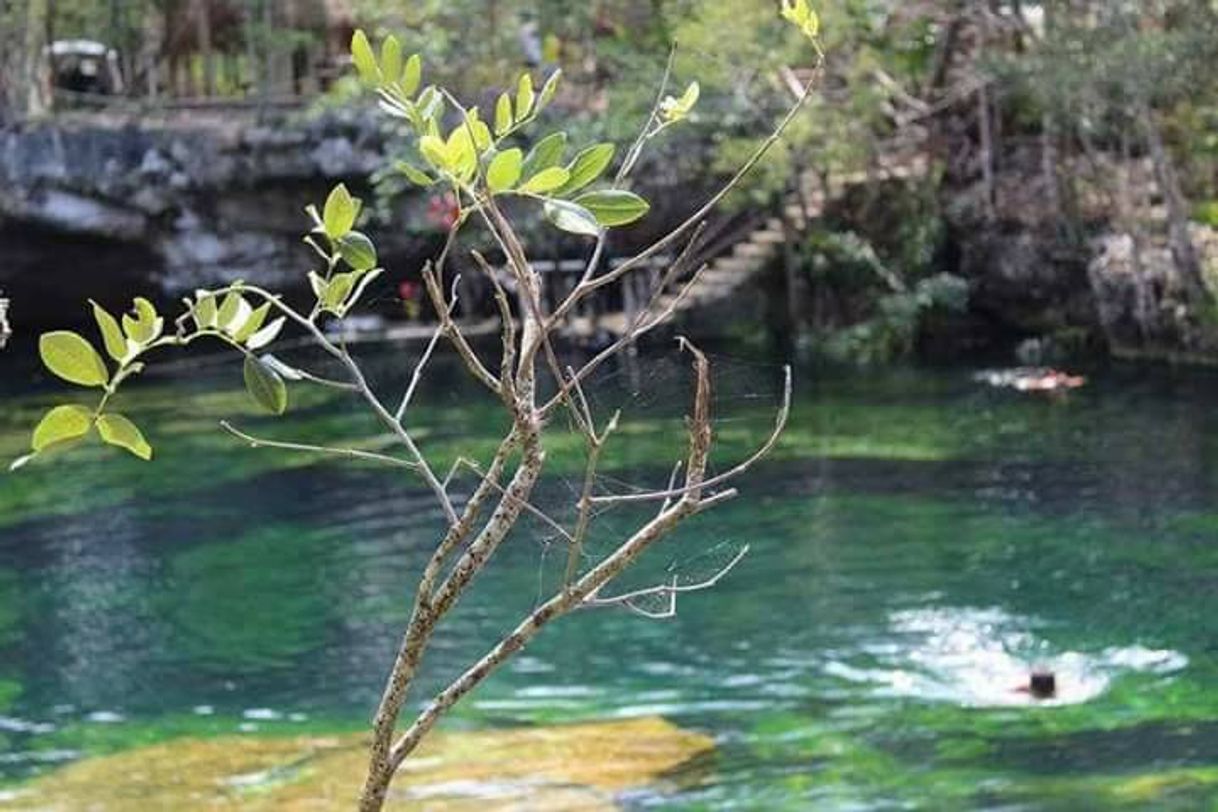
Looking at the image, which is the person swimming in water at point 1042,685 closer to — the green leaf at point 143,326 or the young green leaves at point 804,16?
the young green leaves at point 804,16

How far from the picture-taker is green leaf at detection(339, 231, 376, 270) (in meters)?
2.45

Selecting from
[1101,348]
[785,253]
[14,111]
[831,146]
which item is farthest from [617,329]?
[14,111]

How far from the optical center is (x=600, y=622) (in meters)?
9.90

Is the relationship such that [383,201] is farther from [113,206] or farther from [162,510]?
[162,510]

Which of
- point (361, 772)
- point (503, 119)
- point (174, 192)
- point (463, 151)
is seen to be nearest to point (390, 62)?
point (503, 119)

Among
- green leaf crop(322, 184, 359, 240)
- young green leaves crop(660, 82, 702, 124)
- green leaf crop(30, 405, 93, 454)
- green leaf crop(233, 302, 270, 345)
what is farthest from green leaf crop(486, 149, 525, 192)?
green leaf crop(30, 405, 93, 454)

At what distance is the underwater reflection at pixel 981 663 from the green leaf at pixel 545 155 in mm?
6229

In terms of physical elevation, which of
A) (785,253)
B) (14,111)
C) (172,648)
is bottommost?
(172,648)

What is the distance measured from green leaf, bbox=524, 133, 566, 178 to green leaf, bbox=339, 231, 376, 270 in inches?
10.1

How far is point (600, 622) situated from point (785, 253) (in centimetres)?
1282

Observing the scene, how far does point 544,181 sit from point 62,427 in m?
0.68

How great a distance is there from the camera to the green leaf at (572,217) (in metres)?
2.29

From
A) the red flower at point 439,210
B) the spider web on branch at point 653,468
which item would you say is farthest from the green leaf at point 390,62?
the red flower at point 439,210

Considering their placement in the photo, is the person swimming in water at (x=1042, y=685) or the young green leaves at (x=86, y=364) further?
the person swimming in water at (x=1042, y=685)
